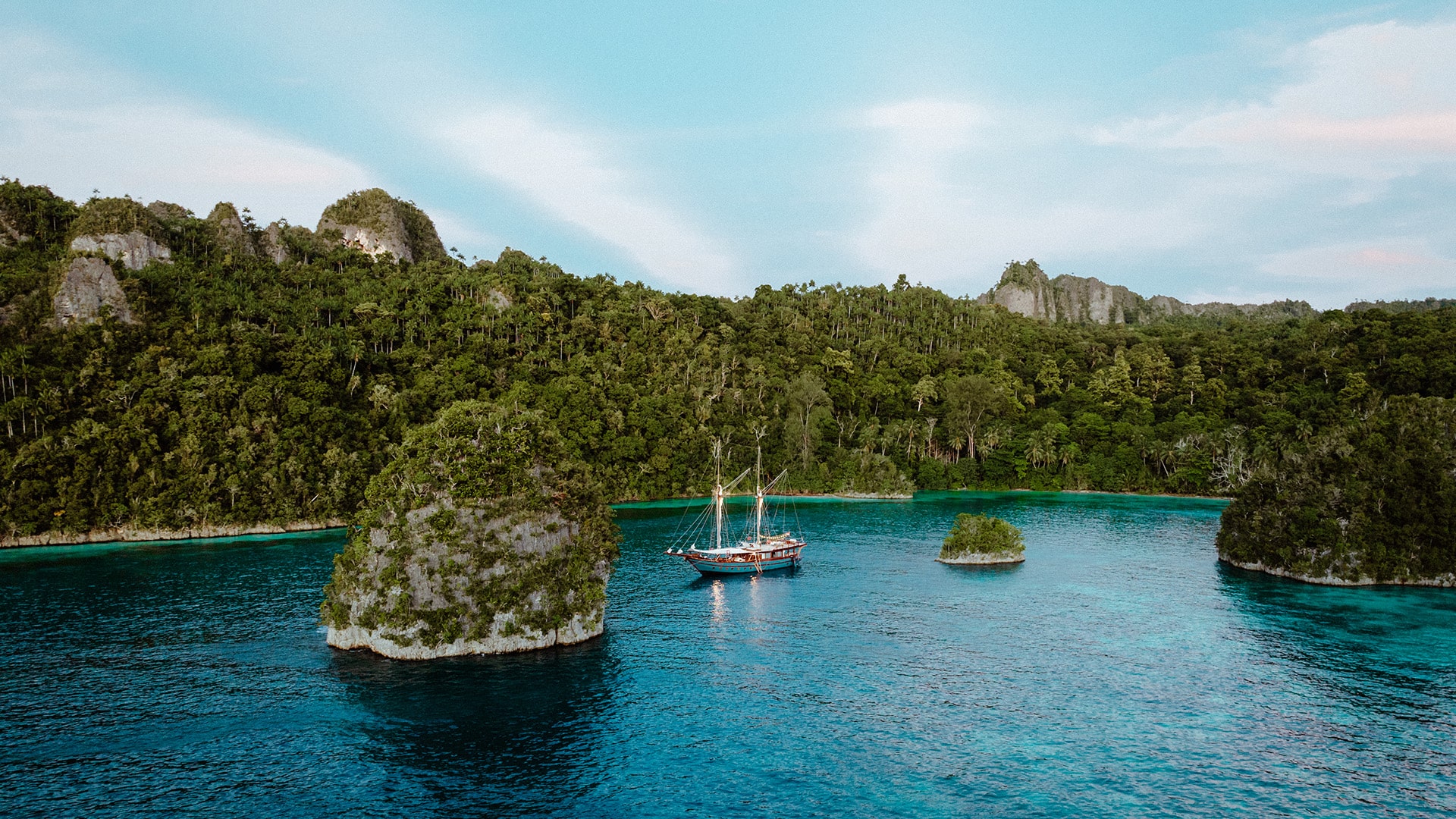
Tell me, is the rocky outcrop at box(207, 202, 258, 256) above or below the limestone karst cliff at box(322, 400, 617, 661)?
above

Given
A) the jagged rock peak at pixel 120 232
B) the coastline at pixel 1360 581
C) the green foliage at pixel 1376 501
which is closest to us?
the green foliage at pixel 1376 501

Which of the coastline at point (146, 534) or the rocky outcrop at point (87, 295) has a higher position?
the rocky outcrop at point (87, 295)

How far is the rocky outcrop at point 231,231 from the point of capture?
164 metres

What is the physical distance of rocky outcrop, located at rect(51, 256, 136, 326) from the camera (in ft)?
386

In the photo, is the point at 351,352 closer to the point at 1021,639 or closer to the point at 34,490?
the point at 34,490

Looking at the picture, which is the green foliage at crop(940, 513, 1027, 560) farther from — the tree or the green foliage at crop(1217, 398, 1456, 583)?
the tree

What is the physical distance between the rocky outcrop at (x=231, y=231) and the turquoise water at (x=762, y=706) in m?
110

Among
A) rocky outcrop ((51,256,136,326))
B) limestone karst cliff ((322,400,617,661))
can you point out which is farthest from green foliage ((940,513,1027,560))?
rocky outcrop ((51,256,136,326))

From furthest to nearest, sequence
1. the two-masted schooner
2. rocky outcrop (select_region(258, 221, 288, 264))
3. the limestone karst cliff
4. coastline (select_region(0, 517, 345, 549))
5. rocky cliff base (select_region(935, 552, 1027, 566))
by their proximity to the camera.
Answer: rocky outcrop (select_region(258, 221, 288, 264)) → coastline (select_region(0, 517, 345, 549)) → rocky cliff base (select_region(935, 552, 1027, 566)) → the two-masted schooner → the limestone karst cliff

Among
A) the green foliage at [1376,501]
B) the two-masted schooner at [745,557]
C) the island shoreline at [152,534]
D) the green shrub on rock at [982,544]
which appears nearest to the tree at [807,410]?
the green shrub on rock at [982,544]

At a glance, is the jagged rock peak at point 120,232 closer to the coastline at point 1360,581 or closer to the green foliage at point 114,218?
the green foliage at point 114,218

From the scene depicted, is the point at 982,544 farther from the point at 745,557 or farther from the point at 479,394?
the point at 479,394

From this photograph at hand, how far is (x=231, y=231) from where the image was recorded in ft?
549

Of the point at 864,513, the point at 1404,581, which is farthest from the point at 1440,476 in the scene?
the point at 864,513
